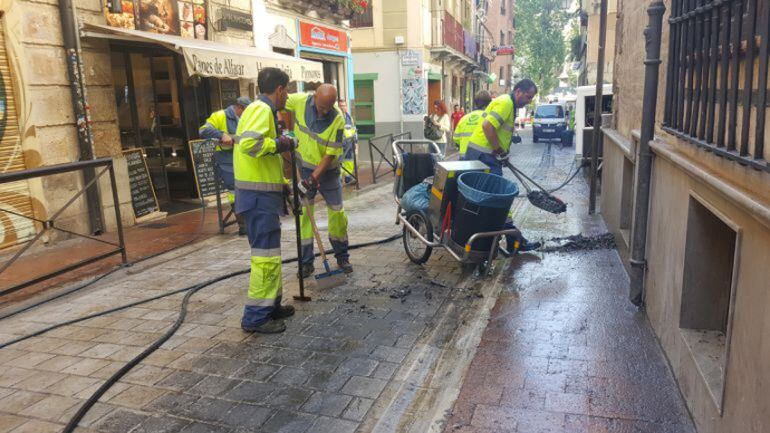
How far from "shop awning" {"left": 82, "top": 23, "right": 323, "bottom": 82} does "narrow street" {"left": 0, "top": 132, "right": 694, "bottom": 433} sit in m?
3.32

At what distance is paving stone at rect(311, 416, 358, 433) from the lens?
10.2ft

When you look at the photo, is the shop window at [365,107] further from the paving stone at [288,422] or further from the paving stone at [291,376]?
the paving stone at [288,422]

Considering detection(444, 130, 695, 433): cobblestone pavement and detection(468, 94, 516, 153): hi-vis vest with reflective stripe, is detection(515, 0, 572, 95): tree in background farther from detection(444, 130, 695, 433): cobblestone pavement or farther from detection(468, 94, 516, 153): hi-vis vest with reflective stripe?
detection(444, 130, 695, 433): cobblestone pavement

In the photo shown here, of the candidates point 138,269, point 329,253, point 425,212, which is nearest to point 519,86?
point 425,212

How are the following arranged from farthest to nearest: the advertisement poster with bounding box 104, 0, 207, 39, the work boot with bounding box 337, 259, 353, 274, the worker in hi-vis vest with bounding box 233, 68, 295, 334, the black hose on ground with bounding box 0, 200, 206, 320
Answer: the advertisement poster with bounding box 104, 0, 207, 39
the work boot with bounding box 337, 259, 353, 274
the black hose on ground with bounding box 0, 200, 206, 320
the worker in hi-vis vest with bounding box 233, 68, 295, 334

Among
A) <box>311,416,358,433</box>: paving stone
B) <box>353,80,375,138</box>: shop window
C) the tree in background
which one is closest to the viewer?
<box>311,416,358,433</box>: paving stone

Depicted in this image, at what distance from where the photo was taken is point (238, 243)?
23.8ft

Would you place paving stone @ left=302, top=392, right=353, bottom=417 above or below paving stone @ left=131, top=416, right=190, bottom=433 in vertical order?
below

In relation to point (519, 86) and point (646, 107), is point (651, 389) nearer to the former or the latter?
point (646, 107)

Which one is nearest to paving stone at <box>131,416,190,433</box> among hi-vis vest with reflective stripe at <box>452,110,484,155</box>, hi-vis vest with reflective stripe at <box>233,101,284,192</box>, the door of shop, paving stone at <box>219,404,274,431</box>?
paving stone at <box>219,404,274,431</box>

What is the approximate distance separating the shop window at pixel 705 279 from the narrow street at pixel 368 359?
1.28 feet

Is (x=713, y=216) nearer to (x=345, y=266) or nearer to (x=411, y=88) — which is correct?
(x=345, y=266)

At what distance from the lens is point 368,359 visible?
3.94m

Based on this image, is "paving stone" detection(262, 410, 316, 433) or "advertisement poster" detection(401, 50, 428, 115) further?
"advertisement poster" detection(401, 50, 428, 115)
